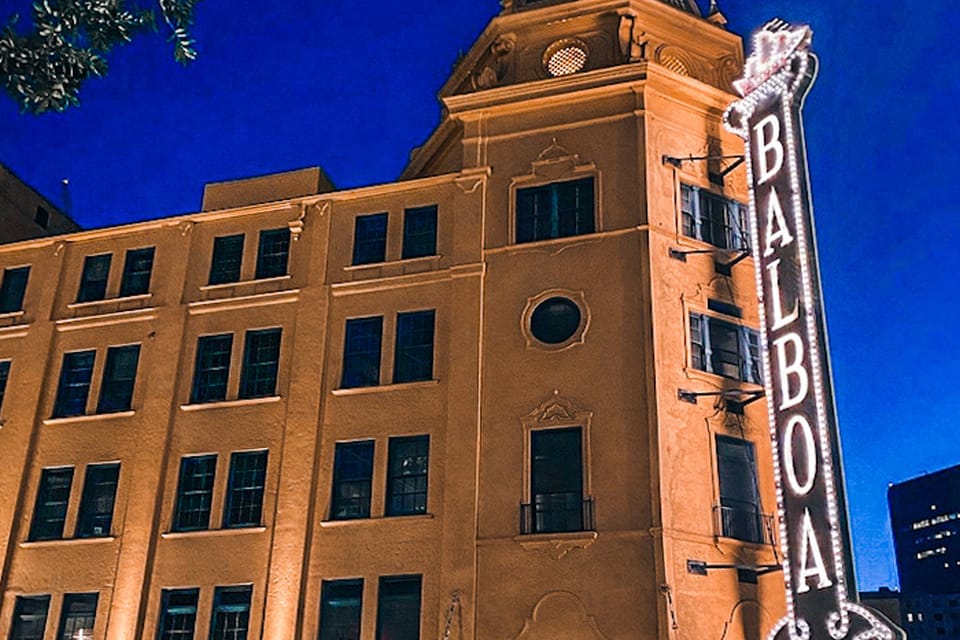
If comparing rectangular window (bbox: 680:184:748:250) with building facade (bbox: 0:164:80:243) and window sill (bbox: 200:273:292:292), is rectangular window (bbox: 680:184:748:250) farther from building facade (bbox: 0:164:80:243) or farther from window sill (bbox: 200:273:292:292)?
building facade (bbox: 0:164:80:243)

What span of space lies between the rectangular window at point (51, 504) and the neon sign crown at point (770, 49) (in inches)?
808

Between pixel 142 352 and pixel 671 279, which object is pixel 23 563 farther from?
pixel 671 279

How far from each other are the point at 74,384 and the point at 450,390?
1179cm

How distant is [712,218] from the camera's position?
86.0 ft

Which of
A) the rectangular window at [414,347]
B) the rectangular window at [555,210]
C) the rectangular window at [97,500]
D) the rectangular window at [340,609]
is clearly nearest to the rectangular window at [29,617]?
the rectangular window at [97,500]

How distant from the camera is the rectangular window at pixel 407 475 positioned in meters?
24.5

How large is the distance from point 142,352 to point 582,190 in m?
13.1

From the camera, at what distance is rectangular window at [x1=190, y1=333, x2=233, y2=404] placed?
91.3 feet

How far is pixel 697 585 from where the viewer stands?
71.3 ft

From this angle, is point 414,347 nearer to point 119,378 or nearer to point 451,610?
point 451,610

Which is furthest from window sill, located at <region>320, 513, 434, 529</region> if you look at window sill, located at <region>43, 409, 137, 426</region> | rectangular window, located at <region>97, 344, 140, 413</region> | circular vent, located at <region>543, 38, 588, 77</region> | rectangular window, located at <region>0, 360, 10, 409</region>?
circular vent, located at <region>543, 38, 588, 77</region>

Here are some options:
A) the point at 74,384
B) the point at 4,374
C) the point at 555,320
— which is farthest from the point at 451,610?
the point at 4,374

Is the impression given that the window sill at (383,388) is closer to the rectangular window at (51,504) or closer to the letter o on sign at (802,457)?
the rectangular window at (51,504)

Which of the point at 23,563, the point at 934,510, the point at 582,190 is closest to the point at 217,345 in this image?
the point at 23,563
